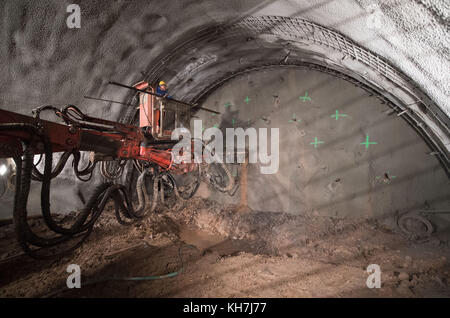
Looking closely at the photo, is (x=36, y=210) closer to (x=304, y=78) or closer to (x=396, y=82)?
(x=304, y=78)

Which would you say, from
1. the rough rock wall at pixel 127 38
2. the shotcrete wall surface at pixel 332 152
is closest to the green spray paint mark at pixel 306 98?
the shotcrete wall surface at pixel 332 152

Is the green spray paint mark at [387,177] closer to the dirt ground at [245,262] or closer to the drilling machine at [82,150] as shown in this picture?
the dirt ground at [245,262]

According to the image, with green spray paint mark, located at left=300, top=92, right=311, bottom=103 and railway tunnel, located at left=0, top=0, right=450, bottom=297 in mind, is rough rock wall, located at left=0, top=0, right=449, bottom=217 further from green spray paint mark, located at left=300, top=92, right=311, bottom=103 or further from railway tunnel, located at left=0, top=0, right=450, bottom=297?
Answer: green spray paint mark, located at left=300, top=92, right=311, bottom=103

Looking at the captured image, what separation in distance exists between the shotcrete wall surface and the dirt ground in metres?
0.56

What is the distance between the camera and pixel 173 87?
5469mm

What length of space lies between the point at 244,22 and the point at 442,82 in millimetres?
2843

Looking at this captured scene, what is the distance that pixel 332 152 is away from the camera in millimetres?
4523

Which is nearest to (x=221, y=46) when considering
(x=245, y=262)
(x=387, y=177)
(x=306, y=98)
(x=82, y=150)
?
(x=306, y=98)

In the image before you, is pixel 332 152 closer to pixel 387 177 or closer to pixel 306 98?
pixel 387 177

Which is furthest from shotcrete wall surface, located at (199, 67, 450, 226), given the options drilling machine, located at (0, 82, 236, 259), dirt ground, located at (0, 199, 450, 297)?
drilling machine, located at (0, 82, 236, 259)

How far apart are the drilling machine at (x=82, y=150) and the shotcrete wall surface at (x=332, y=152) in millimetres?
1838

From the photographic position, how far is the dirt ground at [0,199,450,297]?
7.84 feet

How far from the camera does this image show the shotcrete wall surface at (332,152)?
12.6 ft
